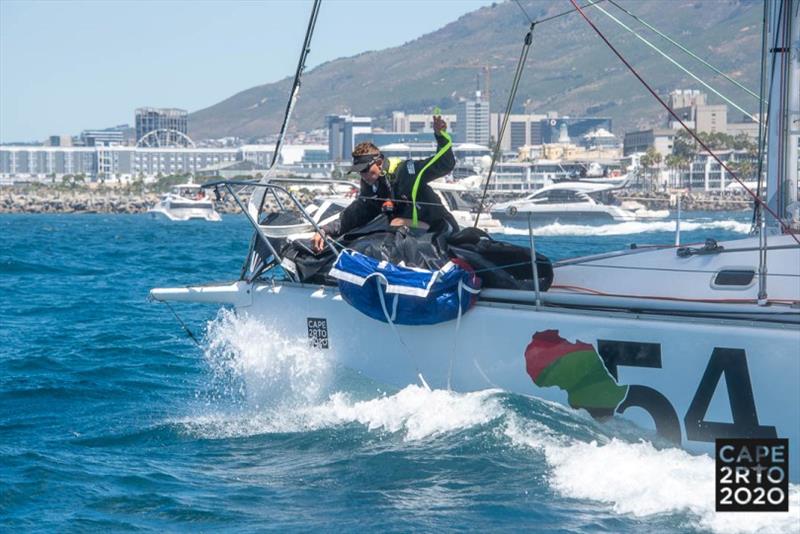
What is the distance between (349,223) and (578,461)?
226 centimetres

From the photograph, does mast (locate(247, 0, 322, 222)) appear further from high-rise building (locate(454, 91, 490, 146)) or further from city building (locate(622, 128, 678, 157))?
high-rise building (locate(454, 91, 490, 146))

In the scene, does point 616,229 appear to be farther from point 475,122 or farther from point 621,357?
point 475,122

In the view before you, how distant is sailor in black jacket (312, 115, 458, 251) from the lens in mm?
7122

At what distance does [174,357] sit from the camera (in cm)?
1055

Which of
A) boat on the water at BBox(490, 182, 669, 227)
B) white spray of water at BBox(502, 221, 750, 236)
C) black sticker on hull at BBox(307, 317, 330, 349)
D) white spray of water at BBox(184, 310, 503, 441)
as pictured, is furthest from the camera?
boat on the water at BBox(490, 182, 669, 227)

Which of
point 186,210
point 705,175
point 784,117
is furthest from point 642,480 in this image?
point 705,175

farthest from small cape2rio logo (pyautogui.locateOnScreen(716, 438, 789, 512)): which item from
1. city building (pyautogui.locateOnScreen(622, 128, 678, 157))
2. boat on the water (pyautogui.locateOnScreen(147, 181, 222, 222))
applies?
city building (pyautogui.locateOnScreen(622, 128, 678, 157))

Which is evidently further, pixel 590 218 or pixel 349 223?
pixel 590 218

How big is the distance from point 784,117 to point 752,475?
8.29 feet

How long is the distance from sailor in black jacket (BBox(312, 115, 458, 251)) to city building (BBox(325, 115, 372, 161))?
513 feet

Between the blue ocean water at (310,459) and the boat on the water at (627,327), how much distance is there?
14 centimetres

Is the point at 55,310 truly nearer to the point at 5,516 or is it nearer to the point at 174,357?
the point at 174,357

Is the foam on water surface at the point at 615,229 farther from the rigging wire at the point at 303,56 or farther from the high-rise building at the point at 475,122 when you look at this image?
the high-rise building at the point at 475,122

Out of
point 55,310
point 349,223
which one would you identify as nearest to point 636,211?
point 55,310
